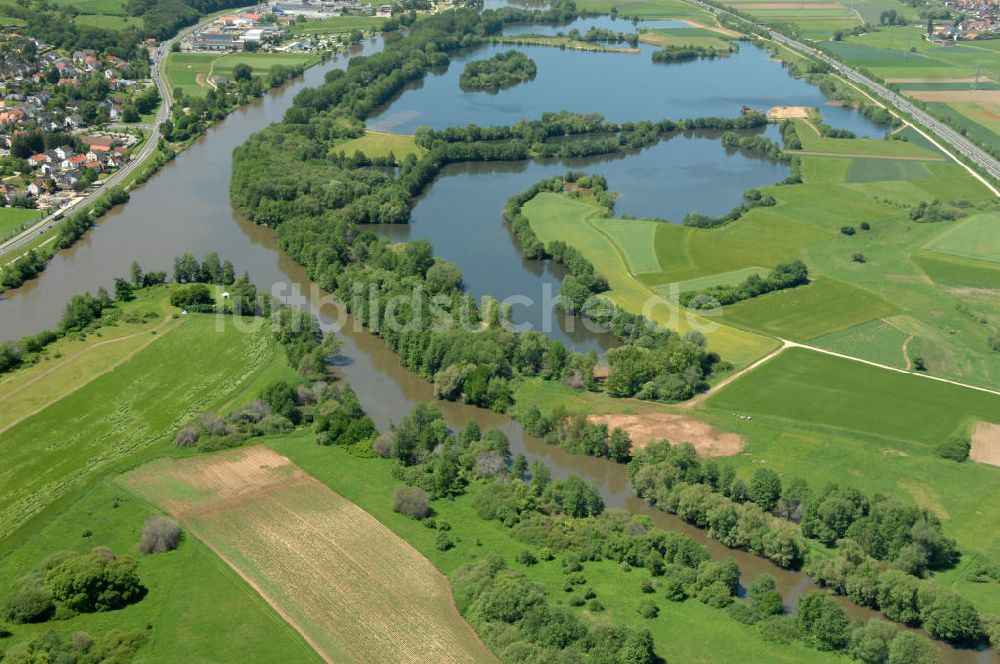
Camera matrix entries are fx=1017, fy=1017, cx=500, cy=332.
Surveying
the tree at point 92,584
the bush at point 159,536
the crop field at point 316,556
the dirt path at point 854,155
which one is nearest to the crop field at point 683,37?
the dirt path at point 854,155

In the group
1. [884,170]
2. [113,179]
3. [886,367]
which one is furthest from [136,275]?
[884,170]

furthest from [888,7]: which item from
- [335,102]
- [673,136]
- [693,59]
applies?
[335,102]

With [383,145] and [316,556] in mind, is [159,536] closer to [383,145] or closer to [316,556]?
[316,556]

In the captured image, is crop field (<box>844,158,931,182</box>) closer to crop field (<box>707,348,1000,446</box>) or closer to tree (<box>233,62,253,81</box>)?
crop field (<box>707,348,1000,446</box>)

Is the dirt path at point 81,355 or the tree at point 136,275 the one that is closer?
the dirt path at point 81,355

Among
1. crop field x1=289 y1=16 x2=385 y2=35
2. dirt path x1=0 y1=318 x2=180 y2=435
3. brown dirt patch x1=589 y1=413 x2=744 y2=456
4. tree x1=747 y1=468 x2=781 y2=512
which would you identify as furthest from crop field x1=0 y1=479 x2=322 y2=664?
crop field x1=289 y1=16 x2=385 y2=35

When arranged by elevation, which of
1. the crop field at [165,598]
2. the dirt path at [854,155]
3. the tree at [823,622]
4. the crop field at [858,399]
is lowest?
the crop field at [165,598]

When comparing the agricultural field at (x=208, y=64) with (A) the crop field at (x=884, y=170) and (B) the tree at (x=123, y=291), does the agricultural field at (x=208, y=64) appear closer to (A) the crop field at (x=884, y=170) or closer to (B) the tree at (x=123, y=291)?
(B) the tree at (x=123, y=291)
